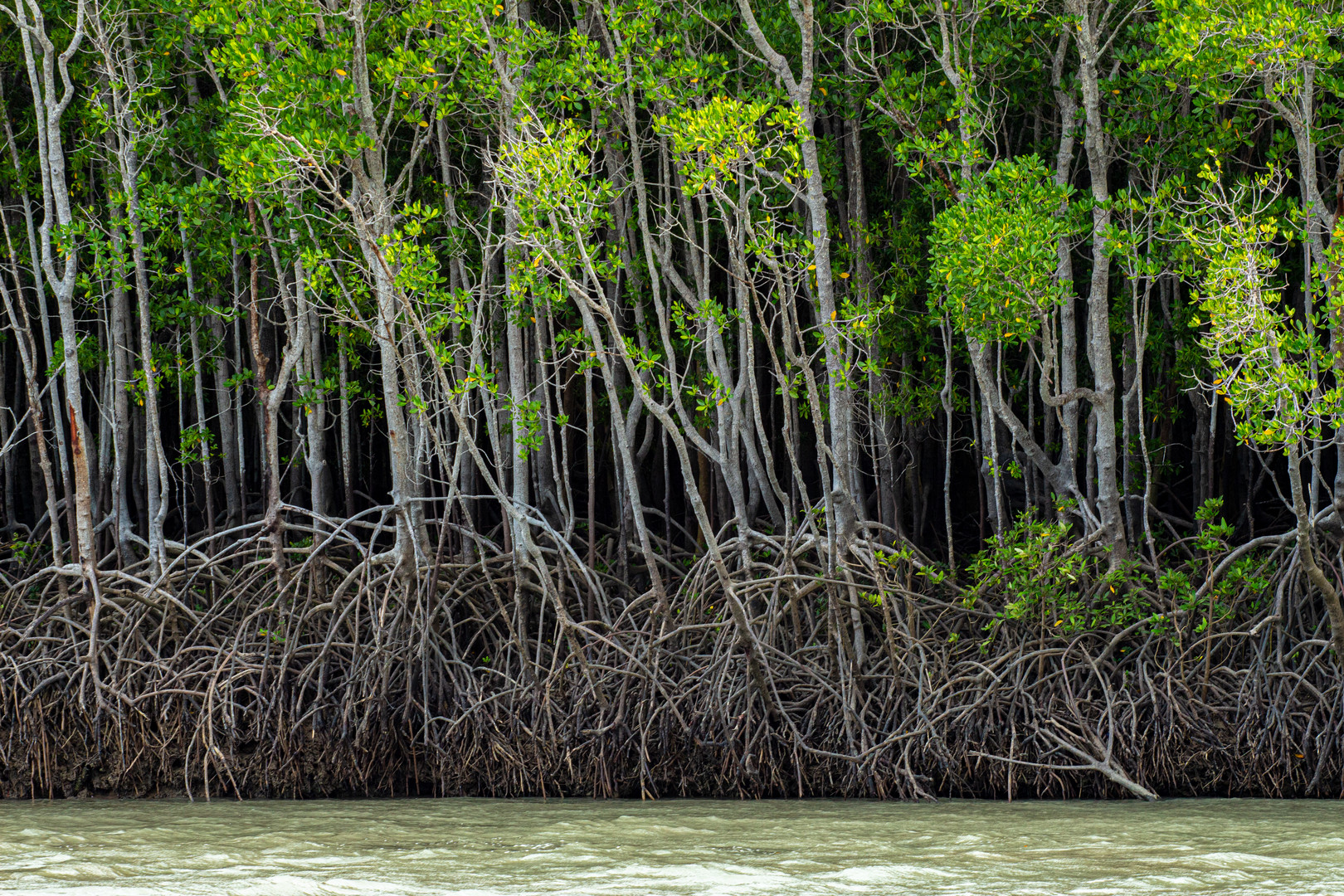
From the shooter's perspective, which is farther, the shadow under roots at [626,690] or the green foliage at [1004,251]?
the shadow under roots at [626,690]

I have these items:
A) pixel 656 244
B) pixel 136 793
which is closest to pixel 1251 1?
pixel 656 244

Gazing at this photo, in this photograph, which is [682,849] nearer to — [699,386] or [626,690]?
[626,690]

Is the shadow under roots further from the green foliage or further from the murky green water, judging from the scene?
the green foliage

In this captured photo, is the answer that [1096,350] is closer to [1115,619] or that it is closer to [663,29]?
[1115,619]

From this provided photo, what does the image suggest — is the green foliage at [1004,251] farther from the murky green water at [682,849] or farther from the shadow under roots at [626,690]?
the murky green water at [682,849]

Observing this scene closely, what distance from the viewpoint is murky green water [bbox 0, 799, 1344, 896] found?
4.93 metres

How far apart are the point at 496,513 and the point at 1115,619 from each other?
13.4 ft

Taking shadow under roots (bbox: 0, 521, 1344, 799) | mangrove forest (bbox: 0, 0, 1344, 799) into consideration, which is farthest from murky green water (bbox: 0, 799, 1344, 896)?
mangrove forest (bbox: 0, 0, 1344, 799)

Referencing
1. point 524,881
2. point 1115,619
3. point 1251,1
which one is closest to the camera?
point 524,881

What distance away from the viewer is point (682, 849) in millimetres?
5605

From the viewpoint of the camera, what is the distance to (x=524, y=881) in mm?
5055

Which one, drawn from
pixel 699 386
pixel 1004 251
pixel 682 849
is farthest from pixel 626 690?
pixel 1004 251

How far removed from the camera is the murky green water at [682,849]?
194 inches

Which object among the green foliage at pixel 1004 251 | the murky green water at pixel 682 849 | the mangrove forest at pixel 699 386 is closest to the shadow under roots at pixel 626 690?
the mangrove forest at pixel 699 386
